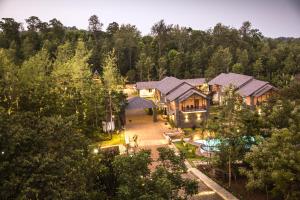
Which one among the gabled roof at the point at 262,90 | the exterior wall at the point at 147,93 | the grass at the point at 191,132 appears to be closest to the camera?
the grass at the point at 191,132

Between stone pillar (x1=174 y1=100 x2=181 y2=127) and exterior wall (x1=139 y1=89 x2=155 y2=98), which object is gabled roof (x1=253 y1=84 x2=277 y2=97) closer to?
stone pillar (x1=174 y1=100 x2=181 y2=127)

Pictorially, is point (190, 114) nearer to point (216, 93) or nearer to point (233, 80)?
point (233, 80)

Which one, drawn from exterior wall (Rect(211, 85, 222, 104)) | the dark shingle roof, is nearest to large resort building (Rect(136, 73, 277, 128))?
the dark shingle roof

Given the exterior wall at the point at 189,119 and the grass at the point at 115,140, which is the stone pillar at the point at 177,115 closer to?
the exterior wall at the point at 189,119

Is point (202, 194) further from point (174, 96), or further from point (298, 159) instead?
point (174, 96)

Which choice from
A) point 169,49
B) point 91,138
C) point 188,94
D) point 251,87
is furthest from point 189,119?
point 169,49

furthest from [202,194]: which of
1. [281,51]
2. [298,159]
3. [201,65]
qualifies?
[281,51]

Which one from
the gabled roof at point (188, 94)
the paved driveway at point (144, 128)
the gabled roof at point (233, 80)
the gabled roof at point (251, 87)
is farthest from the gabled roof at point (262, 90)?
the paved driveway at point (144, 128)
